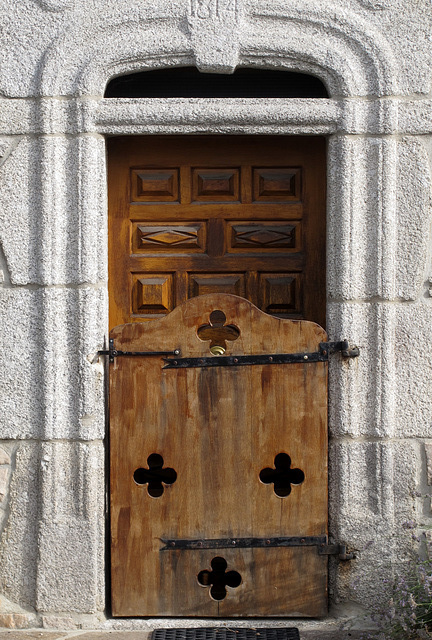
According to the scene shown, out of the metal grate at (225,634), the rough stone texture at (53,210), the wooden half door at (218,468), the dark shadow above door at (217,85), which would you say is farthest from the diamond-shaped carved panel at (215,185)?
the metal grate at (225,634)

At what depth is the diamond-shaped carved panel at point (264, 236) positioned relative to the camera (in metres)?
3.63

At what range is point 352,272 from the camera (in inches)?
134

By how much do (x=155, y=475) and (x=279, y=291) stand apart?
1095 mm

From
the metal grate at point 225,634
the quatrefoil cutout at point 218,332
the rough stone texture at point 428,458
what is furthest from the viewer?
the quatrefoil cutout at point 218,332

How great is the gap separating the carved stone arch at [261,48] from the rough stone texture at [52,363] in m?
0.99

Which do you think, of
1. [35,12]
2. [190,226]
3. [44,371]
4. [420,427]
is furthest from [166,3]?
[420,427]

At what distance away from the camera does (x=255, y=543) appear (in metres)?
3.45

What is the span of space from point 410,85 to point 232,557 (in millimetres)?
2386

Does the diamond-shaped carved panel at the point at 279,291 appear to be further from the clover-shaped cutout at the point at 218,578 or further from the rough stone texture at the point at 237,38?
the clover-shaped cutout at the point at 218,578

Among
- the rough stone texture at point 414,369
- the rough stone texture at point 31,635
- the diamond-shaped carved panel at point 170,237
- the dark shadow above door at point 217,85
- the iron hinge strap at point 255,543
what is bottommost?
the rough stone texture at point 31,635

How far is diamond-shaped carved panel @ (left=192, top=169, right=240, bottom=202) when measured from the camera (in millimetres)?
3631

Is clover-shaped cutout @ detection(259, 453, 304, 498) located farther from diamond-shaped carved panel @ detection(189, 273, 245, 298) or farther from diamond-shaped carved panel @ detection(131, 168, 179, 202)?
diamond-shaped carved panel @ detection(131, 168, 179, 202)

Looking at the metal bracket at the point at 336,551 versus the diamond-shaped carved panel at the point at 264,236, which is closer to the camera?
the metal bracket at the point at 336,551

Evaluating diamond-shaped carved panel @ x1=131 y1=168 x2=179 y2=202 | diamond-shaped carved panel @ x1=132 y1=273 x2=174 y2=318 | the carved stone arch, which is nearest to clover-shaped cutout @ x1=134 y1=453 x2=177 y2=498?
diamond-shaped carved panel @ x1=132 y1=273 x2=174 y2=318
